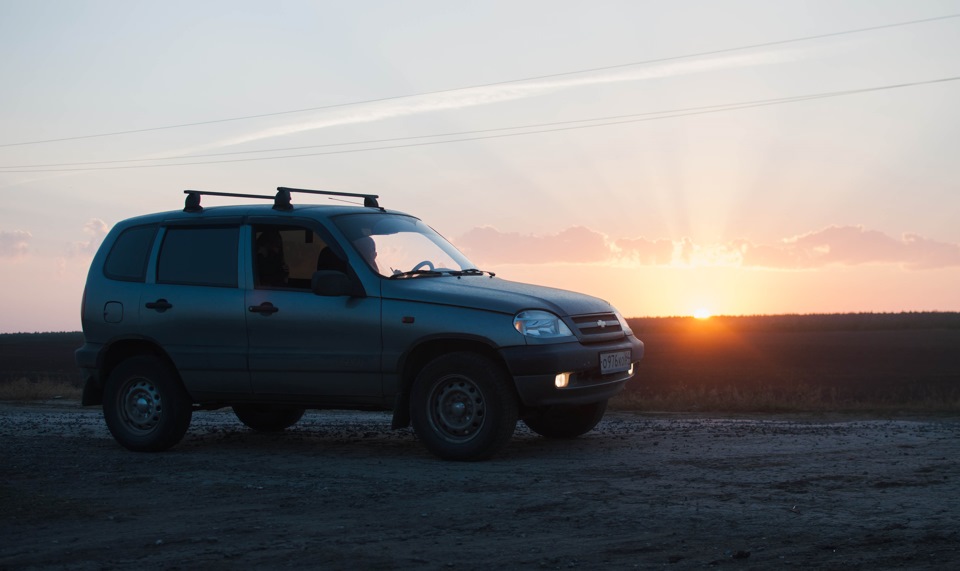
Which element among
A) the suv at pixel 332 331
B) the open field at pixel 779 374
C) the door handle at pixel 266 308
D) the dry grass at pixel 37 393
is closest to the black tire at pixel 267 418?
the suv at pixel 332 331

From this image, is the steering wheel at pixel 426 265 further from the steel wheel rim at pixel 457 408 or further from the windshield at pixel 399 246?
the steel wheel rim at pixel 457 408

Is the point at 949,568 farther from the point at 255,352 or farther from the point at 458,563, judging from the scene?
the point at 255,352

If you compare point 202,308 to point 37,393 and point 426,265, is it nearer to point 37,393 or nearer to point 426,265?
point 426,265

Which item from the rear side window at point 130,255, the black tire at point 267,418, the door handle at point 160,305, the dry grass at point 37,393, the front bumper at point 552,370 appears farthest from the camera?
the dry grass at point 37,393

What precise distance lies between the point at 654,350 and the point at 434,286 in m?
51.1

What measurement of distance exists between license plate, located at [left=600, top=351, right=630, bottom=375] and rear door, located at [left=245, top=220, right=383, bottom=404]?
6.09 ft

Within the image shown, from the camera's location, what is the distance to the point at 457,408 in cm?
852

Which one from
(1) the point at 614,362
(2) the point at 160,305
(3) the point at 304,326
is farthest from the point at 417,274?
(2) the point at 160,305

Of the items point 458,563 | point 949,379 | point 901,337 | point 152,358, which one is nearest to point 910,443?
point 458,563

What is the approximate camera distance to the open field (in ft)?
58.9

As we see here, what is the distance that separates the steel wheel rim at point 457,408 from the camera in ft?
27.8

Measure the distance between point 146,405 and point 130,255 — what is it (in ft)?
4.74

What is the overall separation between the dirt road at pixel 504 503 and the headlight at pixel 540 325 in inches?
40.1

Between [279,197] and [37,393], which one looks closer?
[279,197]
